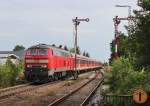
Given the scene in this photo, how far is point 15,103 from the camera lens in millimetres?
24375

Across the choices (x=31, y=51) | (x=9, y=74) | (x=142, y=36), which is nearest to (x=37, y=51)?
(x=31, y=51)

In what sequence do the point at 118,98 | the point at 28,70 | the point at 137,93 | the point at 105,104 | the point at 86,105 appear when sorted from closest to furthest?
the point at 137,93
the point at 118,98
the point at 105,104
the point at 86,105
the point at 28,70

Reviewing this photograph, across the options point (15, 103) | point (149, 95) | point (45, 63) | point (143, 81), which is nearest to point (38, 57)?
point (45, 63)

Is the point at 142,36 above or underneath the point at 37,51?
underneath

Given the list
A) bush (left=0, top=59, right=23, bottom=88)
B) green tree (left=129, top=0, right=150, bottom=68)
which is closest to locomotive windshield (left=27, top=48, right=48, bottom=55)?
bush (left=0, top=59, right=23, bottom=88)

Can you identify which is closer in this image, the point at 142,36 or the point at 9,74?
the point at 142,36

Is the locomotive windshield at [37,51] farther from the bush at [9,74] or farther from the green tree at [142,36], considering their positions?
the green tree at [142,36]

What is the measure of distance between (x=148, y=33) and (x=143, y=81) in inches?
112

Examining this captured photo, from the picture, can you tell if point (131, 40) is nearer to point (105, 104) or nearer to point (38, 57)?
point (105, 104)

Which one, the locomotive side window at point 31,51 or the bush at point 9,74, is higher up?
the locomotive side window at point 31,51

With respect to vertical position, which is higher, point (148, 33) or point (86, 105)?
point (148, 33)

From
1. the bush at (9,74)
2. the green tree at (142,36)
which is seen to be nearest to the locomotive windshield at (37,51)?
Result: the bush at (9,74)

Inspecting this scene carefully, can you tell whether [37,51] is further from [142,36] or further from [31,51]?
[142,36]

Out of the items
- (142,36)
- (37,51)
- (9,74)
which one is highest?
(37,51)
